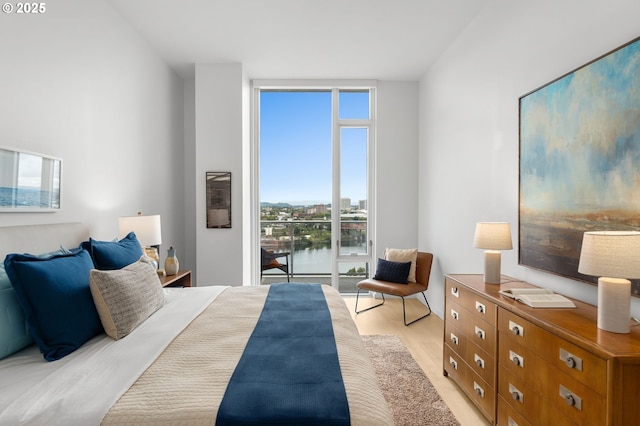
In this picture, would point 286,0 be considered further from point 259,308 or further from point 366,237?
point 366,237

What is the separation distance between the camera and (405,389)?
95.2 inches

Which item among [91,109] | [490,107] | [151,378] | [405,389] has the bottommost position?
[405,389]

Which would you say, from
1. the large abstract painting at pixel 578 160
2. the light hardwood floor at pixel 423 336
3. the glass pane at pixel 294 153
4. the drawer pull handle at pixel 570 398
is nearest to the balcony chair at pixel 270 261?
the glass pane at pixel 294 153

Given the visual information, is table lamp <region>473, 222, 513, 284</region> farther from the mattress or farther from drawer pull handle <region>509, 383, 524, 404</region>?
the mattress

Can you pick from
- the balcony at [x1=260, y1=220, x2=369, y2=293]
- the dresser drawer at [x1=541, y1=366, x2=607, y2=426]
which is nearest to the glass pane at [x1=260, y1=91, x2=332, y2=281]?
the balcony at [x1=260, y1=220, x2=369, y2=293]

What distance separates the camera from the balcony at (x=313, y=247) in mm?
4883

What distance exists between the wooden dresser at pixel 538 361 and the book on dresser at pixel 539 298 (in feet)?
0.13

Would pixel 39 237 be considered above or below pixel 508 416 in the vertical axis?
above

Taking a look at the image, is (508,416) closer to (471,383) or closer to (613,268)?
(471,383)

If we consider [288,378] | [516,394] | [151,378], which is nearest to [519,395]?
[516,394]

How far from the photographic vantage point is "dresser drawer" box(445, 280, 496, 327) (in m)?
2.00

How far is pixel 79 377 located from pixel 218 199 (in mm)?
3082

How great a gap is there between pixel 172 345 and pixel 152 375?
0.27m

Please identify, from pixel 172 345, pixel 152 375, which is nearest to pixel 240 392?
pixel 152 375
